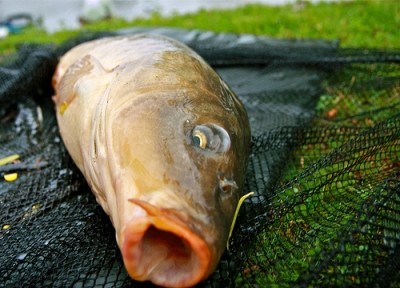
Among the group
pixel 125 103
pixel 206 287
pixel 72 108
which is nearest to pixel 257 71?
pixel 72 108

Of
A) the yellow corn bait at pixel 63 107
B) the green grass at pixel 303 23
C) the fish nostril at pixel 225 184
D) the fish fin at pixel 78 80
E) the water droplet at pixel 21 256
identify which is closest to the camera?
the fish nostril at pixel 225 184

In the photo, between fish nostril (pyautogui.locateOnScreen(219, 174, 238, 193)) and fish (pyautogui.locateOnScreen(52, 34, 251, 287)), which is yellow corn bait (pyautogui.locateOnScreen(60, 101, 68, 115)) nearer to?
fish (pyautogui.locateOnScreen(52, 34, 251, 287))

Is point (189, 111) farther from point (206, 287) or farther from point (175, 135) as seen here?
point (206, 287)

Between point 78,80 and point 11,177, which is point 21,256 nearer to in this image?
point 11,177

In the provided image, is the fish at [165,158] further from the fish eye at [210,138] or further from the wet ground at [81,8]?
the wet ground at [81,8]

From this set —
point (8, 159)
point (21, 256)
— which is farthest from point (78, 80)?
point (21, 256)

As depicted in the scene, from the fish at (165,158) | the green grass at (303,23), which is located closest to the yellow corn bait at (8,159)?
the fish at (165,158)

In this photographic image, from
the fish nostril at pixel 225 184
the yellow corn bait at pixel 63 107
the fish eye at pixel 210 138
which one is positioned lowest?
the yellow corn bait at pixel 63 107

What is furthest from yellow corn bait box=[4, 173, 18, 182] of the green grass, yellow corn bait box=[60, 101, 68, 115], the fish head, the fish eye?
the green grass
